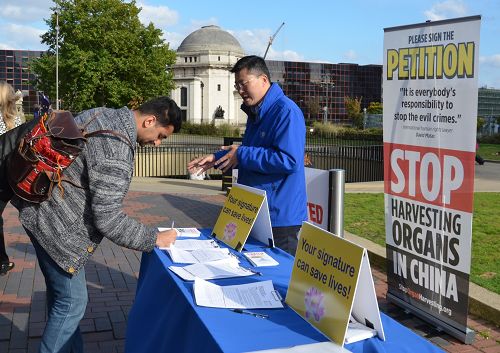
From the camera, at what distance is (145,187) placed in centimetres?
1395

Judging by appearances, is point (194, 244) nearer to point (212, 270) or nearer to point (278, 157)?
point (212, 270)

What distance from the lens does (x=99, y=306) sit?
4.85 meters

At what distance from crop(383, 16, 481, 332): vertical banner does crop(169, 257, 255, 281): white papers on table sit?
185 cm

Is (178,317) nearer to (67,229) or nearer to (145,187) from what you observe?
(67,229)

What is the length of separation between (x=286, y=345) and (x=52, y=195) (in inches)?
59.3

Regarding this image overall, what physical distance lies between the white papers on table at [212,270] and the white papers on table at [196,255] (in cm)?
9

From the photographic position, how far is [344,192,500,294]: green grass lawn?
5.54 meters

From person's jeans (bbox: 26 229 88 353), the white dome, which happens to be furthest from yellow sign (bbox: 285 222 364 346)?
the white dome

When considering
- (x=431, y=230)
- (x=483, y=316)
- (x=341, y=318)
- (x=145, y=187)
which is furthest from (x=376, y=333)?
(x=145, y=187)

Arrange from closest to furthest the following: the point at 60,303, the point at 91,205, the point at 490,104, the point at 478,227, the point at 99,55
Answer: the point at 91,205
the point at 60,303
the point at 478,227
the point at 99,55
the point at 490,104

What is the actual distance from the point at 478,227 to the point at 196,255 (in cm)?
604

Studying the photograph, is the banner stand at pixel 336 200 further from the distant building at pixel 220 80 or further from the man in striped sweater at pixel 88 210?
the distant building at pixel 220 80

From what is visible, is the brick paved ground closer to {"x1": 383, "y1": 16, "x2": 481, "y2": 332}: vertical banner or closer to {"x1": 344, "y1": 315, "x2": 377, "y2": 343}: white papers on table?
{"x1": 383, "y1": 16, "x2": 481, "y2": 332}: vertical banner

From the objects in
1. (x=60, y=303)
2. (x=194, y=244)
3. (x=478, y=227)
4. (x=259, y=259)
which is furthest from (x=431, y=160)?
(x=478, y=227)
